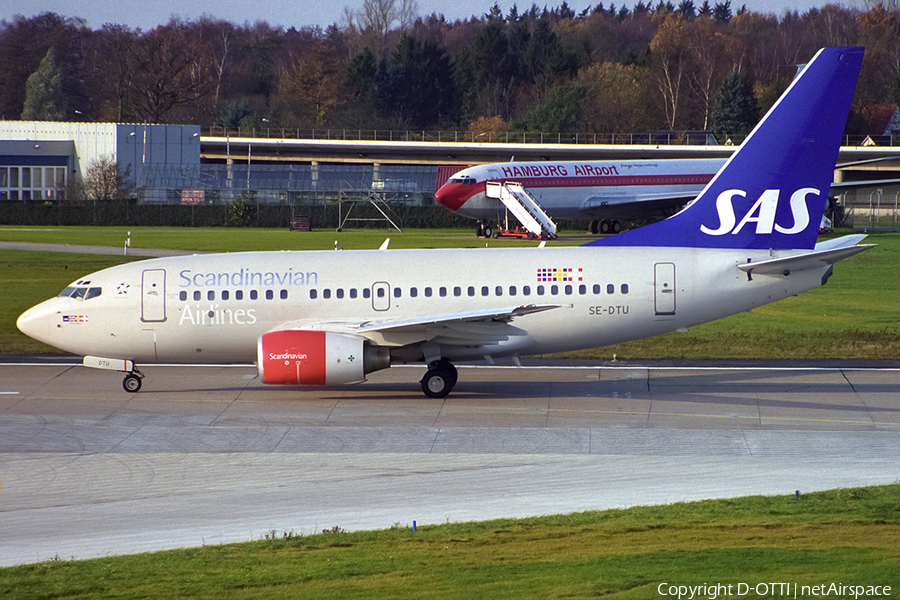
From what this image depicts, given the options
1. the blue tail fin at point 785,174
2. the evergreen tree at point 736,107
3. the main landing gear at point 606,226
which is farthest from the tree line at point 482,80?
the blue tail fin at point 785,174

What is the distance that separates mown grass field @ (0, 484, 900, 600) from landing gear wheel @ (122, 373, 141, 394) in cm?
1184

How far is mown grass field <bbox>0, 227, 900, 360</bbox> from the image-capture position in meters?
30.2

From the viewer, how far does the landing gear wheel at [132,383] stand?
24656mm

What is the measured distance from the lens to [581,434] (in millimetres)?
20234

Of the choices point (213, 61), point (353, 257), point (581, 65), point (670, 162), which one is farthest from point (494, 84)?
point (353, 257)

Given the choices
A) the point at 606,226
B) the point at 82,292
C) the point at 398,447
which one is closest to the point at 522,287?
the point at 398,447

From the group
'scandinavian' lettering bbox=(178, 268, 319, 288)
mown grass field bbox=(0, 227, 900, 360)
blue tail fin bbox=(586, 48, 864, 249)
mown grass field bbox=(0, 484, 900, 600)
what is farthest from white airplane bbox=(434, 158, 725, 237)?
mown grass field bbox=(0, 484, 900, 600)

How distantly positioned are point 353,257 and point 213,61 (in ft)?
554

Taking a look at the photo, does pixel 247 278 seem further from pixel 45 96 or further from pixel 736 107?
pixel 45 96

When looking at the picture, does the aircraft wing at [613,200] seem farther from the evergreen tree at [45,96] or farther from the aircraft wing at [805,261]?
the evergreen tree at [45,96]

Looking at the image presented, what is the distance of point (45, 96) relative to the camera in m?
156

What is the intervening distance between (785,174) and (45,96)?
5974 inches

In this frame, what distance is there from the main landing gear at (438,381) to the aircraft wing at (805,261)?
23.1 feet

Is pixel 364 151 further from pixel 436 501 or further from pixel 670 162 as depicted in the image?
pixel 436 501
